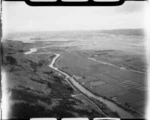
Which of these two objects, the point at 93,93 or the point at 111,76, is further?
the point at 93,93

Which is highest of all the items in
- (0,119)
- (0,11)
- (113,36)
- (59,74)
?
(0,11)

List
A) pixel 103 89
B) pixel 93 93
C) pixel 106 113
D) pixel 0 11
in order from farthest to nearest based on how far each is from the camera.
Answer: pixel 93 93 → pixel 103 89 → pixel 106 113 → pixel 0 11

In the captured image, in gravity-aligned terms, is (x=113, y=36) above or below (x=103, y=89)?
above

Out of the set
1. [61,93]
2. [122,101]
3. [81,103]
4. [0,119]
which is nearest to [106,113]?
[122,101]

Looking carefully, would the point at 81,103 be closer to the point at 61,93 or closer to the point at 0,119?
the point at 61,93

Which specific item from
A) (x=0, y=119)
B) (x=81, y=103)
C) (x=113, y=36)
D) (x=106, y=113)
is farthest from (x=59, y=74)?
(x=0, y=119)

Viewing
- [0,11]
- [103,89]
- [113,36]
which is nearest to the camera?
[0,11]

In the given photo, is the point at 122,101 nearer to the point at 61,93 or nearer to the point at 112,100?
the point at 112,100

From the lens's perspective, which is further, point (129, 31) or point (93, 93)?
point (93, 93)

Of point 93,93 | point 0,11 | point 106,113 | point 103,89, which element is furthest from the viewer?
point 93,93
